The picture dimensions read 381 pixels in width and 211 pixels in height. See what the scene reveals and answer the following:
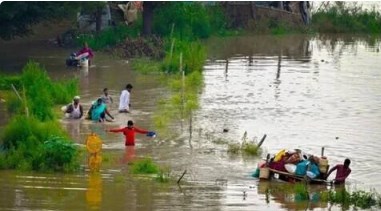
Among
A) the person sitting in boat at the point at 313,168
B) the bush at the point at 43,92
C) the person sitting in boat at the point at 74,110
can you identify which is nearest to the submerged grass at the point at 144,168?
the person sitting in boat at the point at 313,168

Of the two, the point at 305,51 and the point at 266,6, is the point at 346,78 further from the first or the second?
the point at 266,6

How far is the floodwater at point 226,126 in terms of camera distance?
632 inches

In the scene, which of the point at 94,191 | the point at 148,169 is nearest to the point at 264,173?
the point at 148,169

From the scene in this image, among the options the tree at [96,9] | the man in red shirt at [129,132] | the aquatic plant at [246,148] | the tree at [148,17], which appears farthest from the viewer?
the tree at [148,17]

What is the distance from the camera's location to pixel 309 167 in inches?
686

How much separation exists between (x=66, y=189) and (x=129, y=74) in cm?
1499

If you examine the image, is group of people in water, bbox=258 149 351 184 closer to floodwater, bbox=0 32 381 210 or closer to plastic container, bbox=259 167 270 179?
plastic container, bbox=259 167 270 179

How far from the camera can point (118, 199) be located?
15.8 metres

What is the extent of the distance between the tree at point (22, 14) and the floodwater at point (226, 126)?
3.56ft

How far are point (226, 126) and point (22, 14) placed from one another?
1083 cm

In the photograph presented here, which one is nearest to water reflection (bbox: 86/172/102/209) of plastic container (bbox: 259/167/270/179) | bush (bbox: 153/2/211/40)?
plastic container (bbox: 259/167/270/179)

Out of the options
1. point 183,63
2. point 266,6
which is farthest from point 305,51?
point 183,63

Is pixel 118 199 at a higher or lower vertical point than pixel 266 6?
lower

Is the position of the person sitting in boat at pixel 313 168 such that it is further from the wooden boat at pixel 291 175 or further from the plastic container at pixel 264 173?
the plastic container at pixel 264 173
